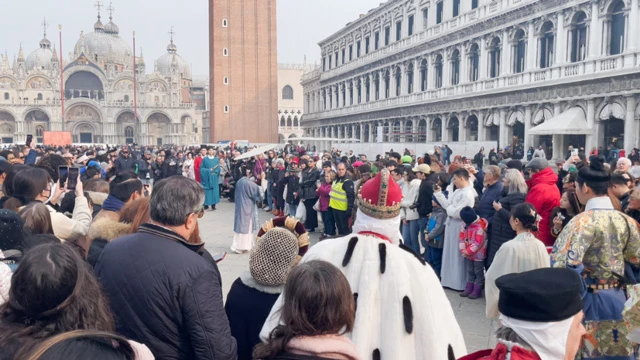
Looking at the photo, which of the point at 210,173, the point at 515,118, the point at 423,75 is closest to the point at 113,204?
the point at 210,173

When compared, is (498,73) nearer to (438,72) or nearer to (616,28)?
(438,72)

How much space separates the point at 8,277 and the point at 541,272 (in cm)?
239

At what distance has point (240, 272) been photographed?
8305 millimetres

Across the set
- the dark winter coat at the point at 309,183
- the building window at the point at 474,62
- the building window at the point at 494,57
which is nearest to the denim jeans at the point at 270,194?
the dark winter coat at the point at 309,183

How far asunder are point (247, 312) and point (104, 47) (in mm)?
91008

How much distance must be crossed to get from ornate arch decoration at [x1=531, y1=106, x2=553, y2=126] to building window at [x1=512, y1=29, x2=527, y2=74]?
2554 millimetres

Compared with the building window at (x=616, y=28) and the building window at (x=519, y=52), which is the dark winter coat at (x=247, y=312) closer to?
the building window at (x=616, y=28)

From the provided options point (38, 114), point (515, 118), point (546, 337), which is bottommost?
point (546, 337)

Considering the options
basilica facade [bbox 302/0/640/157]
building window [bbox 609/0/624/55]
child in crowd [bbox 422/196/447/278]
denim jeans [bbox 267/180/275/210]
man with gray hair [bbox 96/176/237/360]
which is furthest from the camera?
basilica facade [bbox 302/0/640/157]

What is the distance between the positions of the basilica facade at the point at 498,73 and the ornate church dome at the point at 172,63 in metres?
53.4

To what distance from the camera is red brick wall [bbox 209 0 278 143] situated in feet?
170

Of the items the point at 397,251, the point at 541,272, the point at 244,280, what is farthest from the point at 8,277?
the point at 541,272

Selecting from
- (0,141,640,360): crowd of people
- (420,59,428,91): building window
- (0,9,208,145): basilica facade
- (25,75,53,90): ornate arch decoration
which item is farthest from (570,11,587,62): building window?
(25,75,53,90): ornate arch decoration

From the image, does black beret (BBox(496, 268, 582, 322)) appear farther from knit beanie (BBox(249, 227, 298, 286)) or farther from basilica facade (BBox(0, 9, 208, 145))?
basilica facade (BBox(0, 9, 208, 145))
